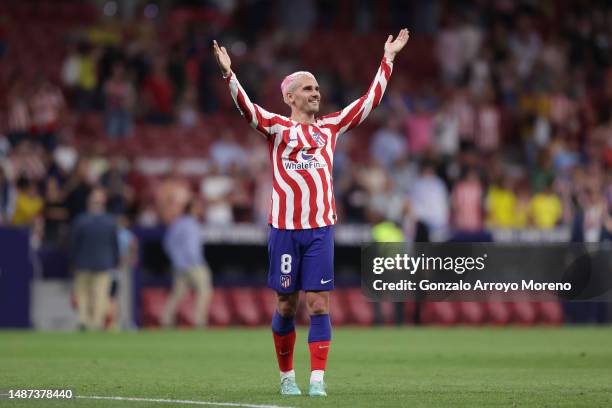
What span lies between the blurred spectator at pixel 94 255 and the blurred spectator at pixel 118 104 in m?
5.37

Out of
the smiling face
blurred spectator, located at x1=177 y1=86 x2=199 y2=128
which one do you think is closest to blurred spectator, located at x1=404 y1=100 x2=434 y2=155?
blurred spectator, located at x1=177 y1=86 x2=199 y2=128

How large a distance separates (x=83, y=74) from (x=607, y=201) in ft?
33.8

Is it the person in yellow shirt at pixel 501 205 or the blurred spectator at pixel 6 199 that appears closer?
the blurred spectator at pixel 6 199

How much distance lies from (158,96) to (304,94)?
57.8ft

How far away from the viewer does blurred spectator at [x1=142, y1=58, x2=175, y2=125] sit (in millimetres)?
27891

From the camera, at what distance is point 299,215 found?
1053 cm

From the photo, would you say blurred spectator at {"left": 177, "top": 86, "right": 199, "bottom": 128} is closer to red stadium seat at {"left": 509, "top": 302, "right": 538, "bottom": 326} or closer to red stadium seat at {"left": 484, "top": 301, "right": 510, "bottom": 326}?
red stadium seat at {"left": 484, "top": 301, "right": 510, "bottom": 326}

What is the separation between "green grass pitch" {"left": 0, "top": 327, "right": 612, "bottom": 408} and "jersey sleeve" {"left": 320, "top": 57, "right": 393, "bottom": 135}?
203 cm

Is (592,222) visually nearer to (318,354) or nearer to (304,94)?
(304,94)

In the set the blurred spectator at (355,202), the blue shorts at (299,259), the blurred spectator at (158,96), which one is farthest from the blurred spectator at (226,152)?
the blue shorts at (299,259)

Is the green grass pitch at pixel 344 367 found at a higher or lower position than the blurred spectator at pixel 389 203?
lower

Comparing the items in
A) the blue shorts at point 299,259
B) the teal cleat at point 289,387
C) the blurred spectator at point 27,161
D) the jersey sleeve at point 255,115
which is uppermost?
the blurred spectator at point 27,161

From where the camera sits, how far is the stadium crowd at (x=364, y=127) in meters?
24.6

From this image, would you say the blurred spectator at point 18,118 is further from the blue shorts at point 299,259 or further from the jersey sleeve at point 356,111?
the blue shorts at point 299,259
